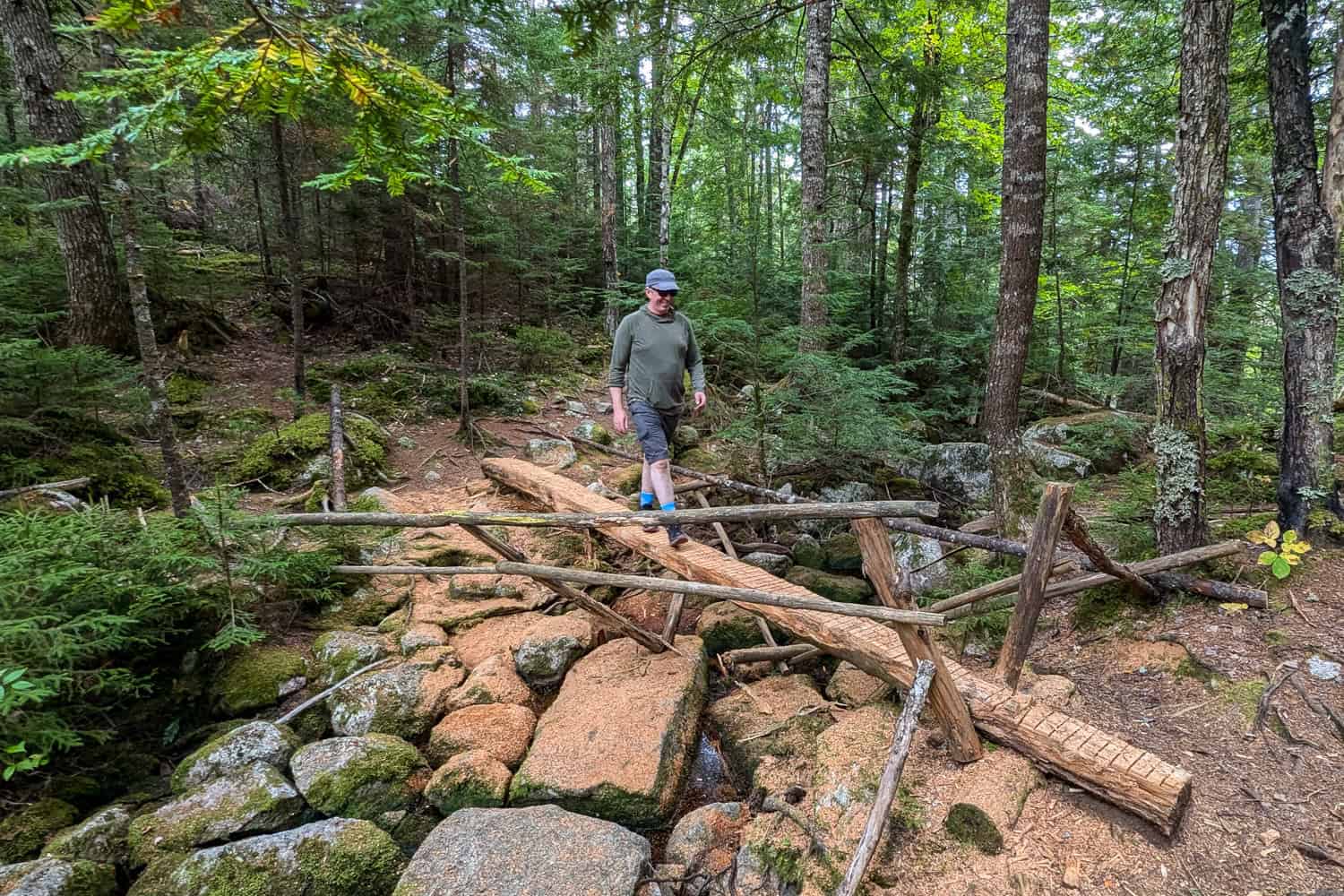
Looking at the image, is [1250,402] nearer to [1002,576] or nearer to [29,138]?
[1002,576]

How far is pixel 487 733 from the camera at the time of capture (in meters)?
4.54

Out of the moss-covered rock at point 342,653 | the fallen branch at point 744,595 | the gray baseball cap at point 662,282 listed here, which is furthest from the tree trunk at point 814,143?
the moss-covered rock at point 342,653

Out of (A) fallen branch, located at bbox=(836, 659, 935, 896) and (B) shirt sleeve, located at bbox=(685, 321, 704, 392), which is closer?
(A) fallen branch, located at bbox=(836, 659, 935, 896)

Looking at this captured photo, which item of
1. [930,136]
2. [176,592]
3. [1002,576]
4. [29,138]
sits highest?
[930,136]

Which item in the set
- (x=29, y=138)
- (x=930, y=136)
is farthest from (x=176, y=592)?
(x=930, y=136)

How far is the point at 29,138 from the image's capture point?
24.2ft

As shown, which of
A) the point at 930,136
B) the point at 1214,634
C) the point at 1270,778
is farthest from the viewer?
the point at 930,136

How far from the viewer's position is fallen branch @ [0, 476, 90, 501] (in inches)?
205

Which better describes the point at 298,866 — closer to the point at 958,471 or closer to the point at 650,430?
the point at 650,430

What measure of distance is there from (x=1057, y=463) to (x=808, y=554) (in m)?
4.91

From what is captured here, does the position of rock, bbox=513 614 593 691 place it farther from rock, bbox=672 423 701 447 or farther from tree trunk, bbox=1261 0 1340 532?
tree trunk, bbox=1261 0 1340 532

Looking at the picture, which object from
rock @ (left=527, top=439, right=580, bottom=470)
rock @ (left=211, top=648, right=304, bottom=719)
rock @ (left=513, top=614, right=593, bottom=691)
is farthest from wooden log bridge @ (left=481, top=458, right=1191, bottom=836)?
rock @ (left=527, top=439, right=580, bottom=470)

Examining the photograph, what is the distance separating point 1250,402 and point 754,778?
11219mm

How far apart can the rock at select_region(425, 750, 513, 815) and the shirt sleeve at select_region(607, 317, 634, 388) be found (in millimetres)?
3245
